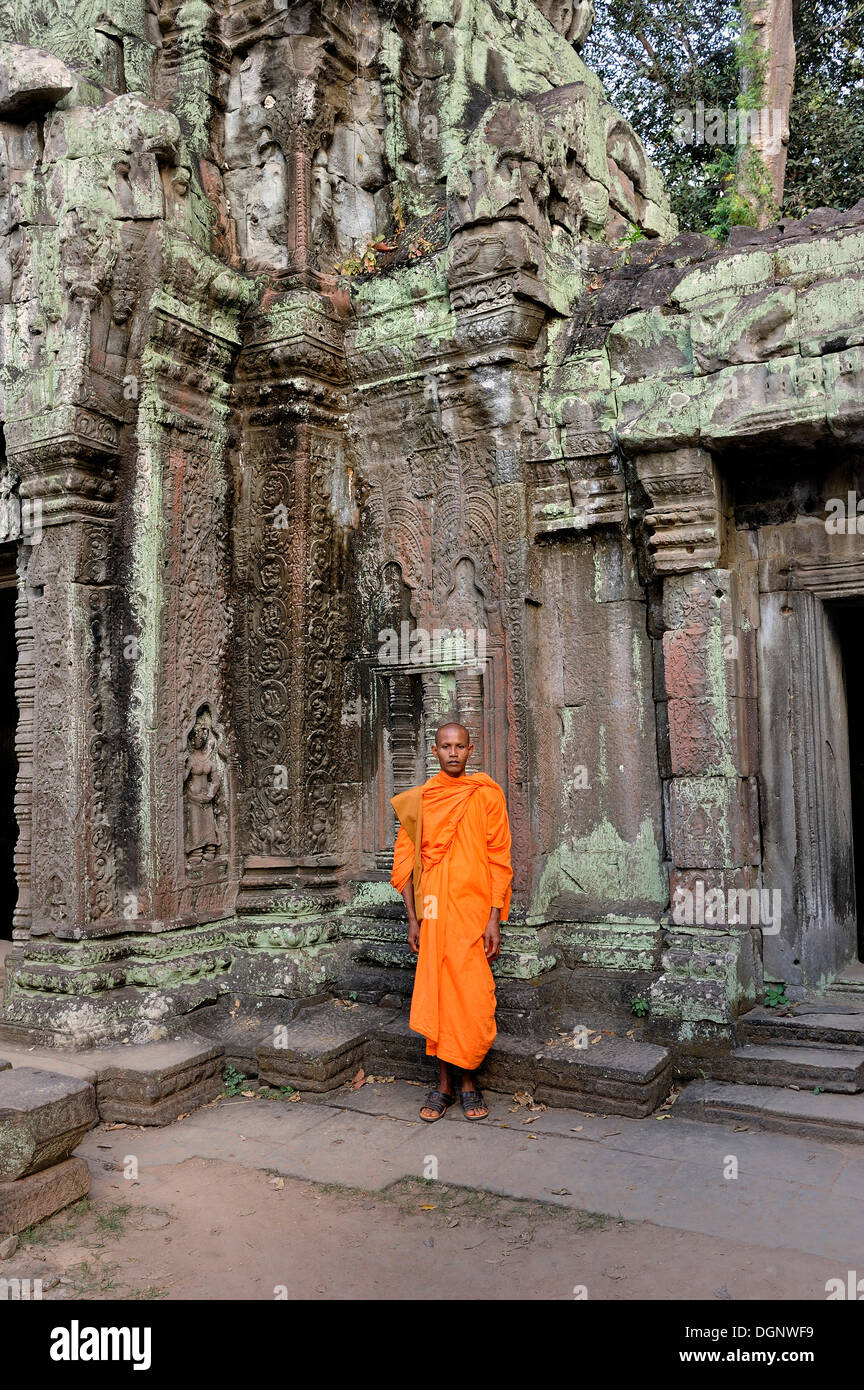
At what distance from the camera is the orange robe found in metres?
4.61

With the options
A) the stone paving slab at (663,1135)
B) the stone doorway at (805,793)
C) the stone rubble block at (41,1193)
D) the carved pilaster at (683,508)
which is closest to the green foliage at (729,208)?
the carved pilaster at (683,508)

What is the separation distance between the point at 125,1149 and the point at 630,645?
344 centimetres

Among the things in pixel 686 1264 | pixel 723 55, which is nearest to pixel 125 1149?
pixel 686 1264

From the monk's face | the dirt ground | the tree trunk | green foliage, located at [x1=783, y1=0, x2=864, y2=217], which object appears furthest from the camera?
green foliage, located at [x1=783, y1=0, x2=864, y2=217]

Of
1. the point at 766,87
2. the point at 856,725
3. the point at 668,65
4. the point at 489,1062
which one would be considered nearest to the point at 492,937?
the point at 489,1062

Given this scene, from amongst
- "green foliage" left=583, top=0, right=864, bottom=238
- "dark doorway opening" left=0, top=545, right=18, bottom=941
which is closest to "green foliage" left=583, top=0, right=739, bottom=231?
"green foliage" left=583, top=0, right=864, bottom=238

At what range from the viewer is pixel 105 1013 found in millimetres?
5199

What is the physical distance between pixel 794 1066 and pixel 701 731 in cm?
160

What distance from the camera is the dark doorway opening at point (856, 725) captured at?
5.74 meters

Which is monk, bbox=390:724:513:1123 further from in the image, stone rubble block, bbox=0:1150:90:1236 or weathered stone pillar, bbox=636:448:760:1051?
stone rubble block, bbox=0:1150:90:1236

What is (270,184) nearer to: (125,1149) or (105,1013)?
(105,1013)

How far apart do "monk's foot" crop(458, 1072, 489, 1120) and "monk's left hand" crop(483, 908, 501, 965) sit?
1.81 feet

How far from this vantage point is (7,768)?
10.4 metres

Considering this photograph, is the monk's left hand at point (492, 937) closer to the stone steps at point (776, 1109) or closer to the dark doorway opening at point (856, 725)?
the stone steps at point (776, 1109)
